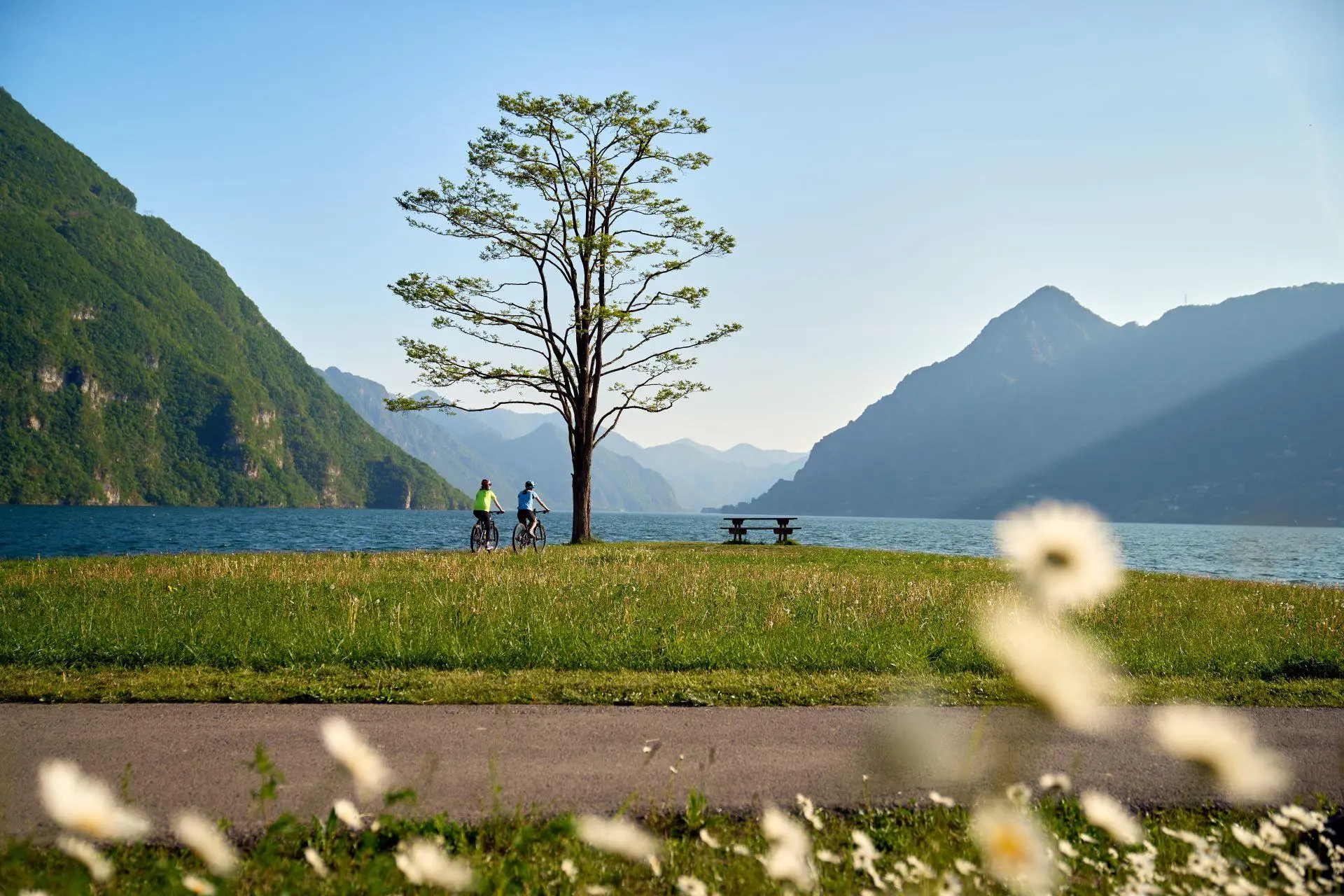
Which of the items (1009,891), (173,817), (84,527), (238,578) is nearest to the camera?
(1009,891)

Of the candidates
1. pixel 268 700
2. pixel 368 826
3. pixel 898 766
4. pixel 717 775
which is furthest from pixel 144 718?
pixel 898 766

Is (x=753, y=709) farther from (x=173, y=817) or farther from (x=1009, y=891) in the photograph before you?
(x=173, y=817)

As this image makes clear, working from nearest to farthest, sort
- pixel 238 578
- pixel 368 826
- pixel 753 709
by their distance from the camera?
1. pixel 368 826
2. pixel 753 709
3. pixel 238 578

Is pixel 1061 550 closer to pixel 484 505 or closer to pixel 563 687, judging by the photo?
pixel 563 687

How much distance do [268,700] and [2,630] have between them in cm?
510

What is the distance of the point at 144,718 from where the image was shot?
21.3 feet

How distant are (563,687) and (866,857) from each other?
4.58 meters

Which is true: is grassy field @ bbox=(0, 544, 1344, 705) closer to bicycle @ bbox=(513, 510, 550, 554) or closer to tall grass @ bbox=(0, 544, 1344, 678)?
tall grass @ bbox=(0, 544, 1344, 678)

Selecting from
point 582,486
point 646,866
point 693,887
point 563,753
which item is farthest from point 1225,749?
point 582,486

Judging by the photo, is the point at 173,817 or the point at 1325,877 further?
the point at 173,817

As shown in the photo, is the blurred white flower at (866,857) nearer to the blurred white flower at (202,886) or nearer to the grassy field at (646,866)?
the grassy field at (646,866)

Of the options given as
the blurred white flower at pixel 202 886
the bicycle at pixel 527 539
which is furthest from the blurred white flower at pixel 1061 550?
the bicycle at pixel 527 539

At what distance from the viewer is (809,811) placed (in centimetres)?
401

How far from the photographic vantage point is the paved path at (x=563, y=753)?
4926mm
